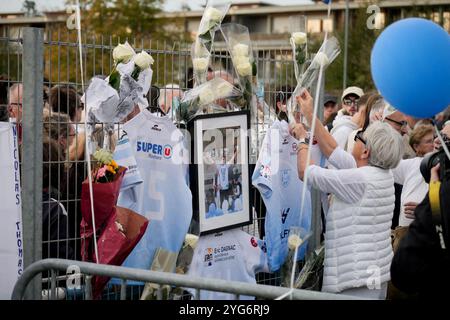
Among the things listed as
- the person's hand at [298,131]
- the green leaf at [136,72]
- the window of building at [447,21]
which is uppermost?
the window of building at [447,21]

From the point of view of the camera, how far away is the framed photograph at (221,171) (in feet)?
18.3

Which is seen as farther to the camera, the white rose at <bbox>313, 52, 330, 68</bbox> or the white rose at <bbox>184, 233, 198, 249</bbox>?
the white rose at <bbox>313, 52, 330, 68</bbox>

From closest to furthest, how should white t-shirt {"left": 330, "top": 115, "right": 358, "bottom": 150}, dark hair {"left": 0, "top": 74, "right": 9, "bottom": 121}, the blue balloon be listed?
the blue balloon, dark hair {"left": 0, "top": 74, "right": 9, "bottom": 121}, white t-shirt {"left": 330, "top": 115, "right": 358, "bottom": 150}

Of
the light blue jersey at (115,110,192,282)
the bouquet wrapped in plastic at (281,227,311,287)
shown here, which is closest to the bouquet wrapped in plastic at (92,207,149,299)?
the light blue jersey at (115,110,192,282)

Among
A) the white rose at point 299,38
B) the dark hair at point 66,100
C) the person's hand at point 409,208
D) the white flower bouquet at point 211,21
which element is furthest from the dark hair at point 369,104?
the dark hair at point 66,100

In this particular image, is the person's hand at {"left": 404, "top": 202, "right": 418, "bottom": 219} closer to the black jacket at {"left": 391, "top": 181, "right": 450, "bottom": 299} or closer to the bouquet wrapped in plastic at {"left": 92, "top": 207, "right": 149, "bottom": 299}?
the bouquet wrapped in plastic at {"left": 92, "top": 207, "right": 149, "bottom": 299}

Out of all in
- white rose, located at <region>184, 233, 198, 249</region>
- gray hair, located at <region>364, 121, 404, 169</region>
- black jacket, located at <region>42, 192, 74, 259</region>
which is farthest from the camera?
white rose, located at <region>184, 233, 198, 249</region>

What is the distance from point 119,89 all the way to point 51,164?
615 millimetres

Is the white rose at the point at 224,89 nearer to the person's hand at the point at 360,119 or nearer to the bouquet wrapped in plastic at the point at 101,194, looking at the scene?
the bouquet wrapped in plastic at the point at 101,194

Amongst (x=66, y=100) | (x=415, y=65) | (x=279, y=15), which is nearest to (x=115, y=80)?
(x=66, y=100)

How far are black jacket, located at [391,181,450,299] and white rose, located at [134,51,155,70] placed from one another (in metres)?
2.24

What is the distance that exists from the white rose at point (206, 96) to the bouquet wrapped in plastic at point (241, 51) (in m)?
0.32

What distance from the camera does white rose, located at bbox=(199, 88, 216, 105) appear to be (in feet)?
18.3
